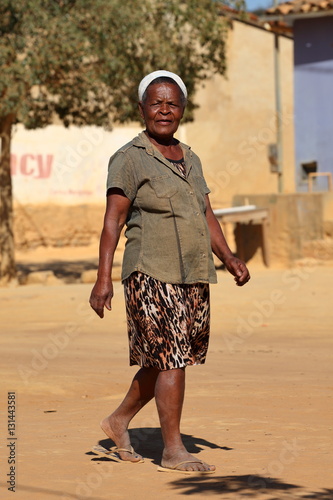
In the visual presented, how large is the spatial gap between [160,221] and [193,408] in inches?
76.5

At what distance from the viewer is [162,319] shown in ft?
14.9

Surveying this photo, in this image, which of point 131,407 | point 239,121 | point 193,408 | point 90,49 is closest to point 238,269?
point 131,407

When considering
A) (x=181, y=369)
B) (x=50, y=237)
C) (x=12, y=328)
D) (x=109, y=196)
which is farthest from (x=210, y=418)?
(x=50, y=237)

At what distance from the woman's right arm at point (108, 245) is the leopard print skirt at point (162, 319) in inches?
4.5

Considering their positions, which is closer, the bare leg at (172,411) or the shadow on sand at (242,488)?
the shadow on sand at (242,488)

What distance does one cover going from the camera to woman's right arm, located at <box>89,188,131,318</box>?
4570 millimetres

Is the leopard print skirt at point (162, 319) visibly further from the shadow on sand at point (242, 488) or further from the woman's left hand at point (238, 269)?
the shadow on sand at point (242, 488)

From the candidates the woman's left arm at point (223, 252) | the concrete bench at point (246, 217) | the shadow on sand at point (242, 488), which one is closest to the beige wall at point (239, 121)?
the concrete bench at point (246, 217)

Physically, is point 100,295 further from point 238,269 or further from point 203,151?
point 203,151

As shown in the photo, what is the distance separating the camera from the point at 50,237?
1005 inches

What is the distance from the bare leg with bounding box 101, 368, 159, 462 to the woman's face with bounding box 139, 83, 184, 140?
1183mm

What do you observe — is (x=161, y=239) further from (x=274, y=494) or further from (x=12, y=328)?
(x=12, y=328)

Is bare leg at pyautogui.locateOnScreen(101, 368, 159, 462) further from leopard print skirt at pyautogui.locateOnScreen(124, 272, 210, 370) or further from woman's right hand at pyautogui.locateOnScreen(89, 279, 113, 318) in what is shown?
woman's right hand at pyautogui.locateOnScreen(89, 279, 113, 318)

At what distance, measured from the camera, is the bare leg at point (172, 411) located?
14.8ft
